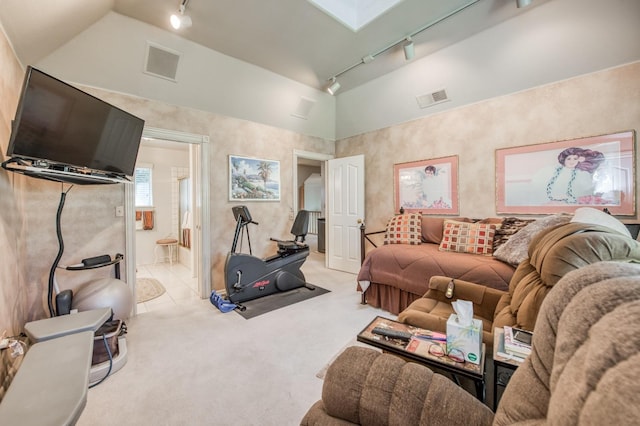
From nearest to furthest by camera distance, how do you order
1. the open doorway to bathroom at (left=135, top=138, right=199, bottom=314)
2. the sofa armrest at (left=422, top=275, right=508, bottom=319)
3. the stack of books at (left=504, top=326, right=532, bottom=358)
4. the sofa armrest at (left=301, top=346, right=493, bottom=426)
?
the sofa armrest at (left=301, top=346, right=493, bottom=426)
the stack of books at (left=504, top=326, right=532, bottom=358)
the sofa armrest at (left=422, top=275, right=508, bottom=319)
the open doorway to bathroom at (left=135, top=138, right=199, bottom=314)

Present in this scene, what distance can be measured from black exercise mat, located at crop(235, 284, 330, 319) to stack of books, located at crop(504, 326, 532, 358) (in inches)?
98.2

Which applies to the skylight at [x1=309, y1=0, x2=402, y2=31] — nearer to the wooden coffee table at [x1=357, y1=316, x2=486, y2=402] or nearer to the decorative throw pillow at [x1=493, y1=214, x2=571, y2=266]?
the decorative throw pillow at [x1=493, y1=214, x2=571, y2=266]

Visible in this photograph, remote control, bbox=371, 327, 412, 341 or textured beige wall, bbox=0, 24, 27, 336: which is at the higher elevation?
textured beige wall, bbox=0, 24, 27, 336

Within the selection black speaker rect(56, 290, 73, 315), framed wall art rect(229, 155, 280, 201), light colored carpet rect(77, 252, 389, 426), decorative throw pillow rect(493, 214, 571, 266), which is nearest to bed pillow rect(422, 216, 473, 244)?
decorative throw pillow rect(493, 214, 571, 266)

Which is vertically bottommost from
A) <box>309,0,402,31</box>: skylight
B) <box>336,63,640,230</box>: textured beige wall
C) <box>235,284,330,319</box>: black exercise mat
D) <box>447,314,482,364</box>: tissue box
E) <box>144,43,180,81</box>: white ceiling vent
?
<box>235,284,330,319</box>: black exercise mat

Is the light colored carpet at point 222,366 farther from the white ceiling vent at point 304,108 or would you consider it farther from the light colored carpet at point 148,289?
the white ceiling vent at point 304,108

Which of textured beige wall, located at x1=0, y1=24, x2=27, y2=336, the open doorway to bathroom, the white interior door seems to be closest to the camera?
textured beige wall, located at x1=0, y1=24, x2=27, y2=336

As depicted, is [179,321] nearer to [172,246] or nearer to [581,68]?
[172,246]

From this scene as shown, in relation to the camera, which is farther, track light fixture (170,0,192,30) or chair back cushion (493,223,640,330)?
track light fixture (170,0,192,30)

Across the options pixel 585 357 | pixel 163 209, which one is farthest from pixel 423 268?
pixel 163 209

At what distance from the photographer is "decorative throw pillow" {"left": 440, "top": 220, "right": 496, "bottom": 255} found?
302 centimetres

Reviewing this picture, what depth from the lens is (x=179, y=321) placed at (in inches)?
114

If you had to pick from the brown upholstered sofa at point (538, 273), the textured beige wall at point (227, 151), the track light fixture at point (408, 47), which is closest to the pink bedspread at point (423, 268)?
the brown upholstered sofa at point (538, 273)

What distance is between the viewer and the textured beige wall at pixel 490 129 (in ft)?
8.80
